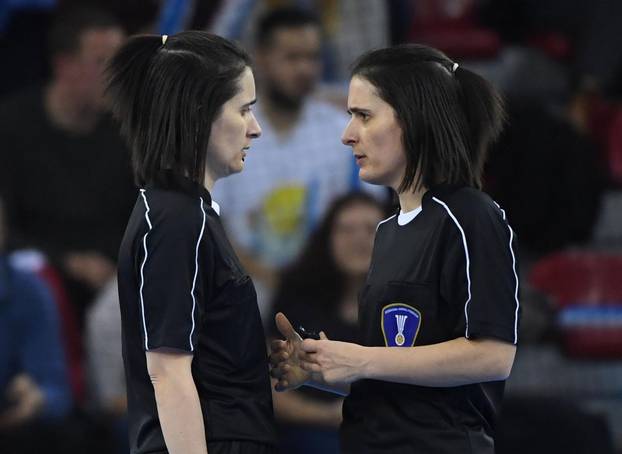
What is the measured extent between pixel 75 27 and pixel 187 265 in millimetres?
3176

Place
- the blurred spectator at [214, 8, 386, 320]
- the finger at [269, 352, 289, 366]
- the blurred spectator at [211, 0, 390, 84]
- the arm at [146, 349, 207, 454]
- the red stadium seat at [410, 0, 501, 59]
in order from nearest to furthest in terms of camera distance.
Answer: the arm at [146, 349, 207, 454], the finger at [269, 352, 289, 366], the blurred spectator at [214, 8, 386, 320], the blurred spectator at [211, 0, 390, 84], the red stadium seat at [410, 0, 501, 59]

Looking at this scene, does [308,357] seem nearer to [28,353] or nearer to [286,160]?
[28,353]

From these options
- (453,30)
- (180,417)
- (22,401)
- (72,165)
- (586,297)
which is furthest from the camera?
(453,30)

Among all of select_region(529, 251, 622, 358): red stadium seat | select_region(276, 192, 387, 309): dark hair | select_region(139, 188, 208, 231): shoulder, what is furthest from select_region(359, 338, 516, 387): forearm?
select_region(529, 251, 622, 358): red stadium seat

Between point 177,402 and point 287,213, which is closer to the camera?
point 177,402

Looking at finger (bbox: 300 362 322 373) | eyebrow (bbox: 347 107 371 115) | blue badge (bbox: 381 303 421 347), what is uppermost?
eyebrow (bbox: 347 107 371 115)

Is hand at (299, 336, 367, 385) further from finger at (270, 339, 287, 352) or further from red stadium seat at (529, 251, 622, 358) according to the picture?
red stadium seat at (529, 251, 622, 358)

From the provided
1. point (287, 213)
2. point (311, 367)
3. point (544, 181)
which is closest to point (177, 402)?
point (311, 367)

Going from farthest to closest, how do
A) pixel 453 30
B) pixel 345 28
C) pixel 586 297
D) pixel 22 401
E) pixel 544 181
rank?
pixel 453 30 → pixel 345 28 → pixel 544 181 → pixel 586 297 → pixel 22 401

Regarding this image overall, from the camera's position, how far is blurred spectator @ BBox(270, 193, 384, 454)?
193 inches

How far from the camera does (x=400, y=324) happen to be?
8.96 ft

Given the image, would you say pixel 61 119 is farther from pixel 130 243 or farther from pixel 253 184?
pixel 130 243

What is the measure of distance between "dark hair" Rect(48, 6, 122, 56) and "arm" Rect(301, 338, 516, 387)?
125 inches

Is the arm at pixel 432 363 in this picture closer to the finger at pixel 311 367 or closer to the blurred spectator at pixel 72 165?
the finger at pixel 311 367
